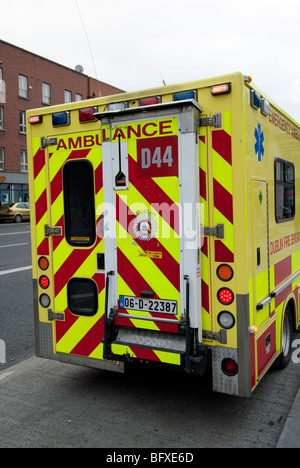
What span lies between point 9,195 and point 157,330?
33.1 metres

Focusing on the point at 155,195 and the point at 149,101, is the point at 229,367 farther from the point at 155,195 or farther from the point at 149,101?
the point at 149,101

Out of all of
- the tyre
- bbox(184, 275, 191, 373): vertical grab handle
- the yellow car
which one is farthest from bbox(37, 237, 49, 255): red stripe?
the yellow car

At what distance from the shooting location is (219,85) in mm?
3309

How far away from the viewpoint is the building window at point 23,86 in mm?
34188

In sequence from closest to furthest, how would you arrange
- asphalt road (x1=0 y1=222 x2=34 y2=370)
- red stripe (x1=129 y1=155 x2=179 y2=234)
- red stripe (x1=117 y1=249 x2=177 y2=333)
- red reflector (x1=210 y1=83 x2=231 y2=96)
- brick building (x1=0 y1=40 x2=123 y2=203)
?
red reflector (x1=210 y1=83 x2=231 y2=96) → red stripe (x1=129 y1=155 x2=179 y2=234) → red stripe (x1=117 y1=249 x2=177 y2=333) → asphalt road (x1=0 y1=222 x2=34 y2=370) → brick building (x1=0 y1=40 x2=123 y2=203)

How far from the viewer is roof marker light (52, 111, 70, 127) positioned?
4.04 metres

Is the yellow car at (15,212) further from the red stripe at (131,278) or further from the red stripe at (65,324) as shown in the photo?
the red stripe at (131,278)

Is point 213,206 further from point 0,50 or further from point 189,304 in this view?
point 0,50

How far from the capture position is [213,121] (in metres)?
3.37

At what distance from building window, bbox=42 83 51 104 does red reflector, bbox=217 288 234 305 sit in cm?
3639

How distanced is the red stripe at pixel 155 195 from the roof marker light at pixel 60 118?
84 cm

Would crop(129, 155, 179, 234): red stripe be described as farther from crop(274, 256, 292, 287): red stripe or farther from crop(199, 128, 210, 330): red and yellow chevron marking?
crop(274, 256, 292, 287): red stripe

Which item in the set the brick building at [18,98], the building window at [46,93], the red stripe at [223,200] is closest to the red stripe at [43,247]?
the red stripe at [223,200]

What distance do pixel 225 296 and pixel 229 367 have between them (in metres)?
0.56
